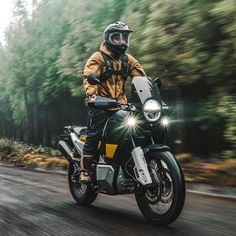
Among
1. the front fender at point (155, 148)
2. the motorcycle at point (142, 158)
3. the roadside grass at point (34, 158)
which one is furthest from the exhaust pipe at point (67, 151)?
the roadside grass at point (34, 158)

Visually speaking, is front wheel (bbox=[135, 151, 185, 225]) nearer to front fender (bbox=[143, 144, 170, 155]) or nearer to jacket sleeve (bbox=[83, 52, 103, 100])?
front fender (bbox=[143, 144, 170, 155])

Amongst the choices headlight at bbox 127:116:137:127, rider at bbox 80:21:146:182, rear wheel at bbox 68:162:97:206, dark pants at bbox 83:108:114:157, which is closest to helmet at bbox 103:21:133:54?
rider at bbox 80:21:146:182

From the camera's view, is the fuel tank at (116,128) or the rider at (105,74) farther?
the rider at (105,74)

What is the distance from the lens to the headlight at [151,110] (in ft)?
14.9

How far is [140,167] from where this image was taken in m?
4.54

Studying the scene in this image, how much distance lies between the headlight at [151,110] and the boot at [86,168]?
1.13 m

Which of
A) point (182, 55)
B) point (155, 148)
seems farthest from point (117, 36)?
point (182, 55)

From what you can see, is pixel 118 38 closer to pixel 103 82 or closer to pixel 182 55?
pixel 103 82

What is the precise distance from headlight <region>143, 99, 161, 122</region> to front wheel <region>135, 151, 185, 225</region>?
0.34 m

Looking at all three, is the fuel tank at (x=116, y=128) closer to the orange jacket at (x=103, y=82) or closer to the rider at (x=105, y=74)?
the rider at (x=105, y=74)

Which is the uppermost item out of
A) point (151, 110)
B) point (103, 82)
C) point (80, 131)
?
point (103, 82)

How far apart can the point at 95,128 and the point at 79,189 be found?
4.03 feet

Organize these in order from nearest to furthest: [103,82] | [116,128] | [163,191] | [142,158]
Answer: [163,191] < [142,158] < [116,128] < [103,82]

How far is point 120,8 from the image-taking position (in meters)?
15.8
